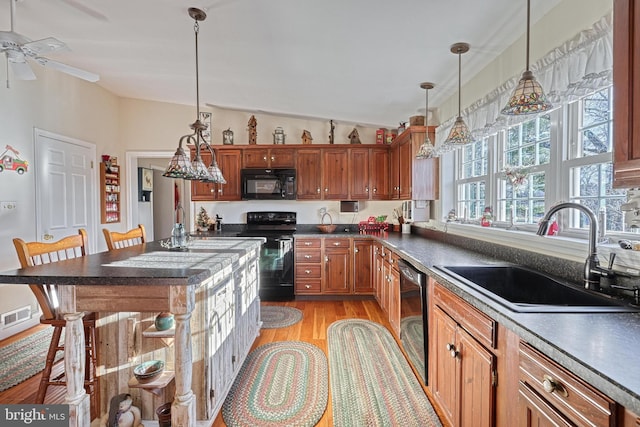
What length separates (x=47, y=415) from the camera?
1.68 metres

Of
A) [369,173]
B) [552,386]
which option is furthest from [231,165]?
[552,386]

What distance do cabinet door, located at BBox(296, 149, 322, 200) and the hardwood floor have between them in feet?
4.76

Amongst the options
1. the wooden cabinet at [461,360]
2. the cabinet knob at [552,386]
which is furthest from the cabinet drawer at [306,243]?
the cabinet knob at [552,386]

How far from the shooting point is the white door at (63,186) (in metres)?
3.37

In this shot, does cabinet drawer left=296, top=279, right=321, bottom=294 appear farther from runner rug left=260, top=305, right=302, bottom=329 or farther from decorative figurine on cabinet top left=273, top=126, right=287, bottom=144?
decorative figurine on cabinet top left=273, top=126, right=287, bottom=144

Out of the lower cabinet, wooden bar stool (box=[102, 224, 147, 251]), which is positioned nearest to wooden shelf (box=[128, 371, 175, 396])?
wooden bar stool (box=[102, 224, 147, 251])

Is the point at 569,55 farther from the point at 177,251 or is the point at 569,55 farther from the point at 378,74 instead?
the point at 177,251

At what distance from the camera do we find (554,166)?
6.23ft

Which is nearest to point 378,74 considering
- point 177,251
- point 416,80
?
point 416,80

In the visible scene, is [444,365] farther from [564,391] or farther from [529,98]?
[529,98]

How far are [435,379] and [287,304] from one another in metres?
2.33

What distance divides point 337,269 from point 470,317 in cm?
269

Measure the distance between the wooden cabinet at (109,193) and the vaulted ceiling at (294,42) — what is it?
1251 mm

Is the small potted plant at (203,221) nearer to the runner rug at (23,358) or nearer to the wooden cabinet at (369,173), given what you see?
the runner rug at (23,358)
